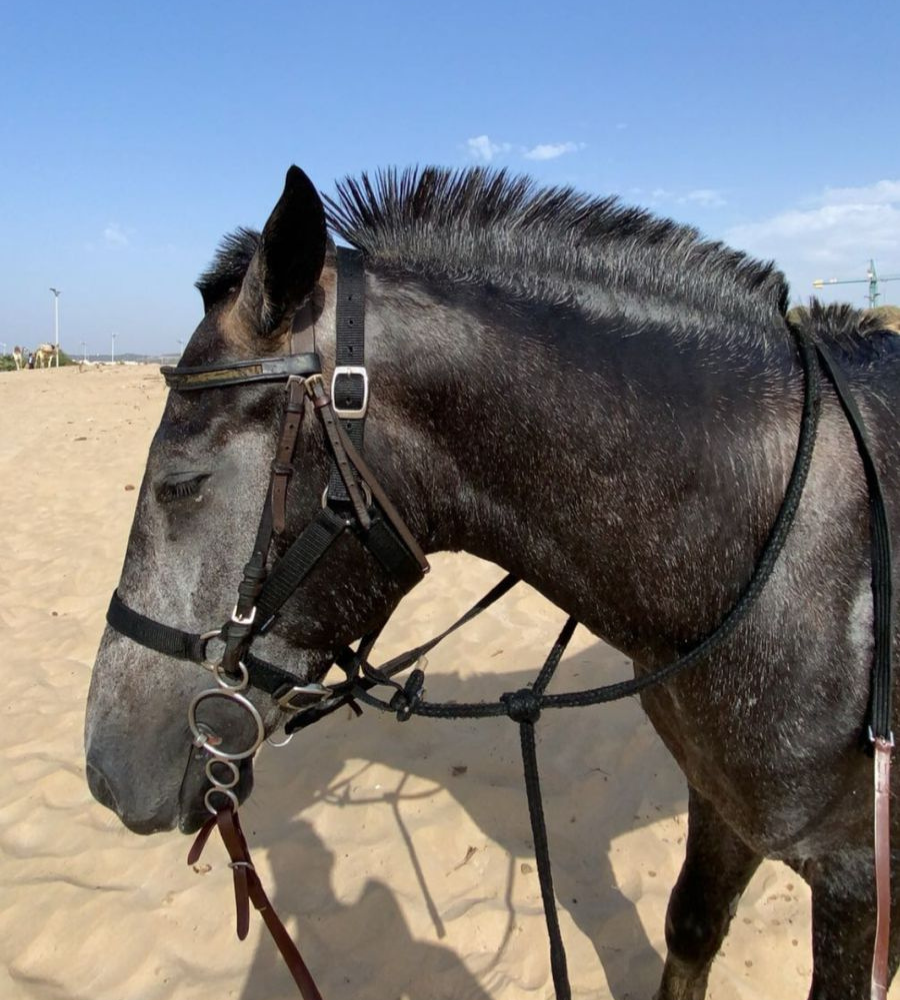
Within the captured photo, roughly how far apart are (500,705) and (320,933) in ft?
6.00

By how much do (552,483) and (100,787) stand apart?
126cm

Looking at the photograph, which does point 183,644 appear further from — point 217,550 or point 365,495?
point 365,495

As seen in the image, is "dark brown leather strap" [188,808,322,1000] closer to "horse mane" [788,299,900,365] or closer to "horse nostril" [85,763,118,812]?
"horse nostril" [85,763,118,812]

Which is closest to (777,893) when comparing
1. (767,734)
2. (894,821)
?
(894,821)

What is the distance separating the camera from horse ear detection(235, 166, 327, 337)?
140 centimetres

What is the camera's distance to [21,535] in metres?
7.82

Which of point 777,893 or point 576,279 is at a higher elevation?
point 576,279

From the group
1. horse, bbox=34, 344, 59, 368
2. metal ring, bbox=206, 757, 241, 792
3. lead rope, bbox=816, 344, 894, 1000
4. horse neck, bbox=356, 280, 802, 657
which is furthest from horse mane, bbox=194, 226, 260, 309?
horse, bbox=34, 344, 59, 368

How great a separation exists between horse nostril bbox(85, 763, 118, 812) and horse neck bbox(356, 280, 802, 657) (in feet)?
3.07

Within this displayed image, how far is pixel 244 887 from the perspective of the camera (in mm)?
1759

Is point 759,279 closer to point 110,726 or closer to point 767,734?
point 767,734

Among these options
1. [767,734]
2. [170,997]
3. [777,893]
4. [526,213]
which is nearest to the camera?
[767,734]

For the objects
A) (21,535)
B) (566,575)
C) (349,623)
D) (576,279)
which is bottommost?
(21,535)

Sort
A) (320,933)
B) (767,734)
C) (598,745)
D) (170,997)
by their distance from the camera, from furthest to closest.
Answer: (598,745), (320,933), (170,997), (767,734)
